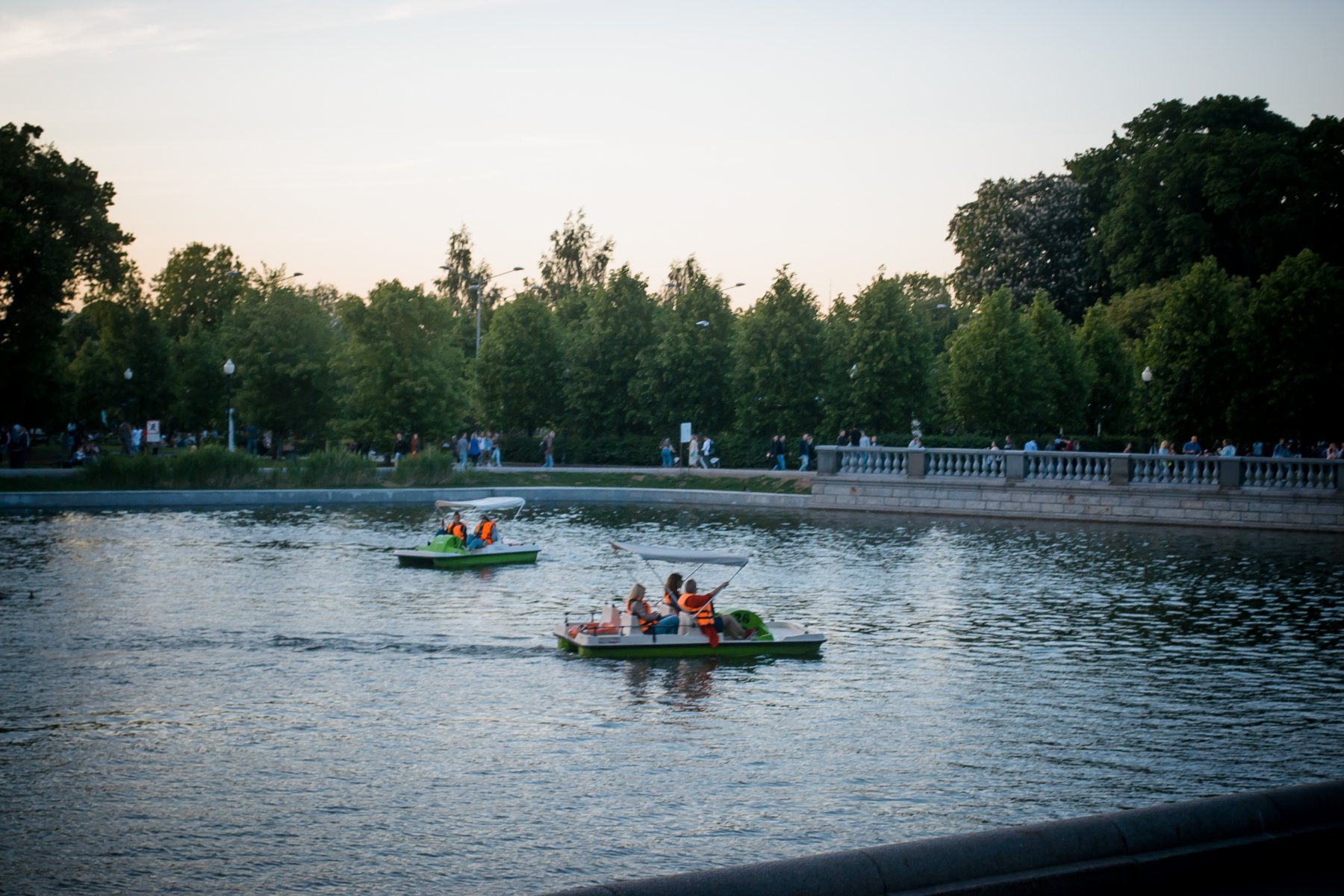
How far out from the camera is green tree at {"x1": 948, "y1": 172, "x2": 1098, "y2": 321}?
292 ft

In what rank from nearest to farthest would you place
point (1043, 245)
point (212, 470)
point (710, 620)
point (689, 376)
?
point (710, 620)
point (212, 470)
point (689, 376)
point (1043, 245)

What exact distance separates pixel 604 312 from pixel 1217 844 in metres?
62.7

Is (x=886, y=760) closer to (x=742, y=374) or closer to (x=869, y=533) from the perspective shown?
(x=869, y=533)

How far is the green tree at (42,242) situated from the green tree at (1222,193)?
5752 centimetres

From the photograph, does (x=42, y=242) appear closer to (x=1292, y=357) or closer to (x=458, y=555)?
(x=458, y=555)

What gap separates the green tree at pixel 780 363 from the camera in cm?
6347

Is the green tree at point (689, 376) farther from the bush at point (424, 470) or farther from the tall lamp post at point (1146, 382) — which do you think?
the tall lamp post at point (1146, 382)

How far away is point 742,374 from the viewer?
64.7 metres

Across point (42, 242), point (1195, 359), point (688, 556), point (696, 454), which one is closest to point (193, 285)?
point (42, 242)

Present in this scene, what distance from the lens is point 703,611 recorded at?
21594 mm

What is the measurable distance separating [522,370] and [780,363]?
1588cm

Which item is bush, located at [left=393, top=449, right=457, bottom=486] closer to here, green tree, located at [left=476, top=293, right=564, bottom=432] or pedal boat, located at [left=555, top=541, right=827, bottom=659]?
green tree, located at [left=476, top=293, right=564, bottom=432]

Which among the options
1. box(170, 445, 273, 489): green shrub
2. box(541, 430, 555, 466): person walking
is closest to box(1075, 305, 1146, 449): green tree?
box(541, 430, 555, 466): person walking

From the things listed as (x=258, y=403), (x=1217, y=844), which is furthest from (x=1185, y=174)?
(x=1217, y=844)
